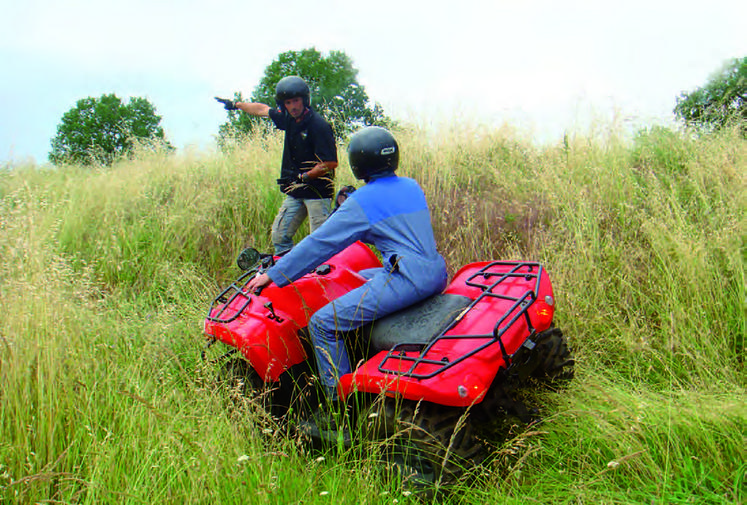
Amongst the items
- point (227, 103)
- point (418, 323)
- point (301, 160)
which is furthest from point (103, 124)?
point (418, 323)

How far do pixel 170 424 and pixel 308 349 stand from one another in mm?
982

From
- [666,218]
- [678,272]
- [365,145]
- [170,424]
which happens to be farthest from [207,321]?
[666,218]

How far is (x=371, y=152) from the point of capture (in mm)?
3178

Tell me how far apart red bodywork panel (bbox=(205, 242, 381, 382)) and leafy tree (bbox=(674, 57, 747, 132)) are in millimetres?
5333

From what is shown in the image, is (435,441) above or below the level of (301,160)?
below

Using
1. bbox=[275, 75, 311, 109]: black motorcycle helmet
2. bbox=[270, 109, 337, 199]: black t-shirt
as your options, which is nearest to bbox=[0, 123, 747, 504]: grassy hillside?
bbox=[270, 109, 337, 199]: black t-shirt

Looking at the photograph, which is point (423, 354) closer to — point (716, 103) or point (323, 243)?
point (323, 243)

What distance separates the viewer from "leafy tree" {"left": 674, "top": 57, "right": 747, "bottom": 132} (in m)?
6.52

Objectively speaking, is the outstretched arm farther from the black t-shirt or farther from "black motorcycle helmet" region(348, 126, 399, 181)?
"black motorcycle helmet" region(348, 126, 399, 181)

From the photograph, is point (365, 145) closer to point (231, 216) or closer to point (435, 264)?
point (435, 264)

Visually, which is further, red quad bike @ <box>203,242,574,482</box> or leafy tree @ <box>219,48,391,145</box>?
leafy tree @ <box>219,48,391,145</box>

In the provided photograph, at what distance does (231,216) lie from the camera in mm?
6750

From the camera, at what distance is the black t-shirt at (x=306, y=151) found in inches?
221

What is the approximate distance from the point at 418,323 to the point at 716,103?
656 centimetres
